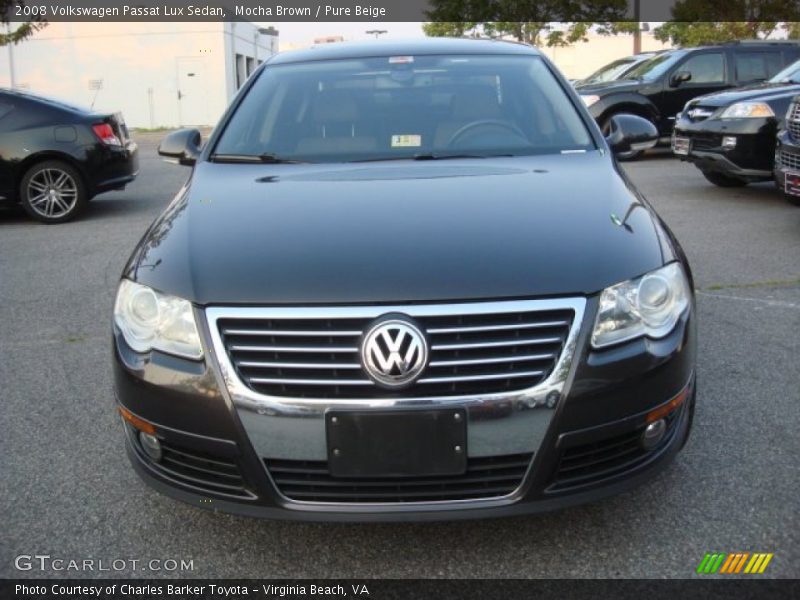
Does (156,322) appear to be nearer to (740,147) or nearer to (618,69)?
(740,147)

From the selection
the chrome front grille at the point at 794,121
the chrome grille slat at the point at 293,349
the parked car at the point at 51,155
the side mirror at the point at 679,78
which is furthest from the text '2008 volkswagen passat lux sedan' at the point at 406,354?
the side mirror at the point at 679,78

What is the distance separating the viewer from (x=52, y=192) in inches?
364

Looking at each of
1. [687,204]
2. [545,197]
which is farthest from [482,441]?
[687,204]

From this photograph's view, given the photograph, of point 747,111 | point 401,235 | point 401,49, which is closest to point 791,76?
point 747,111

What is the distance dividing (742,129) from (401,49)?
596cm

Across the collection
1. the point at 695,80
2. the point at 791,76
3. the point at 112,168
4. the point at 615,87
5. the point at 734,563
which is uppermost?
the point at 695,80

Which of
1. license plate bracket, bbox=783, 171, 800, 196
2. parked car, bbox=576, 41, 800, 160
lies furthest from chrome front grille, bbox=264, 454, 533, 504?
parked car, bbox=576, 41, 800, 160

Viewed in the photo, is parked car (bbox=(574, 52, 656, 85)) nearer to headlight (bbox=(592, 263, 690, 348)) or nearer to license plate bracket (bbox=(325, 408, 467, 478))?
headlight (bbox=(592, 263, 690, 348))

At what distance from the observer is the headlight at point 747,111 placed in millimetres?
9133

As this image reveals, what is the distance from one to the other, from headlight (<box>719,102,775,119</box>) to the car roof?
5450 mm

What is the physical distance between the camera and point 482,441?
2387 millimetres

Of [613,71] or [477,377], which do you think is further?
[613,71]

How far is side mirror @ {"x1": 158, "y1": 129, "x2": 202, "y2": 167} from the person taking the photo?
4.38m
